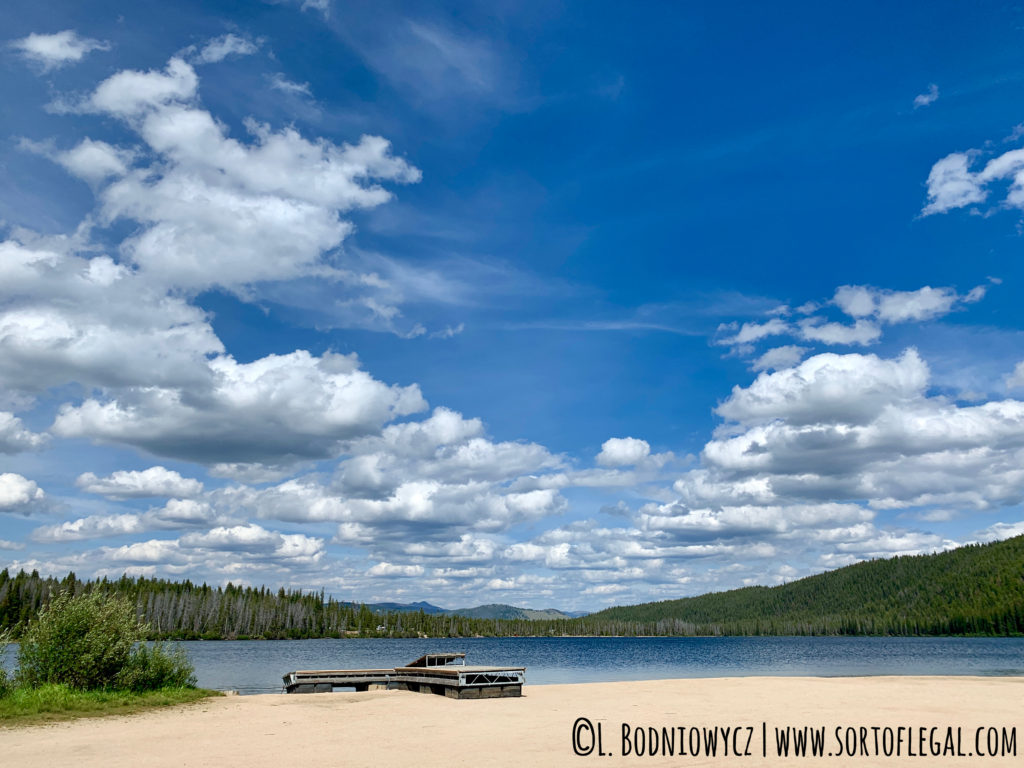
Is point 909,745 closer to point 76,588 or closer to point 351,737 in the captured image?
point 351,737

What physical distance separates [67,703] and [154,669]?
6.07 metres

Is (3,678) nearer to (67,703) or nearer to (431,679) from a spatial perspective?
(67,703)

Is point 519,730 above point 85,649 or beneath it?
beneath

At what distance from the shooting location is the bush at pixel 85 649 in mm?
28469

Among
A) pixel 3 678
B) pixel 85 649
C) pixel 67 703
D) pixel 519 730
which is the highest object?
pixel 85 649

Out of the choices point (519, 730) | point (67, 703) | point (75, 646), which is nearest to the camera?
point (519, 730)

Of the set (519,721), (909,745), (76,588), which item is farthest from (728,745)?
(76,588)

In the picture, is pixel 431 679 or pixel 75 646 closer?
pixel 75 646

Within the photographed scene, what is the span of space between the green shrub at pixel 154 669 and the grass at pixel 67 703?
80 cm

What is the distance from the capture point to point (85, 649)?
28750mm

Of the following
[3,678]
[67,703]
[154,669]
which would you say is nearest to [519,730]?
[67,703]

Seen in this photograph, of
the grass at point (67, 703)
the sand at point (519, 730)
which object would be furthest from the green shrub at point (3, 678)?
the sand at point (519, 730)

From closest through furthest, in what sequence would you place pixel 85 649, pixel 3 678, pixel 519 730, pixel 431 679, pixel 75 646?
pixel 519 730, pixel 3 678, pixel 75 646, pixel 85 649, pixel 431 679

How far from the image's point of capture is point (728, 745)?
62.4 feet
